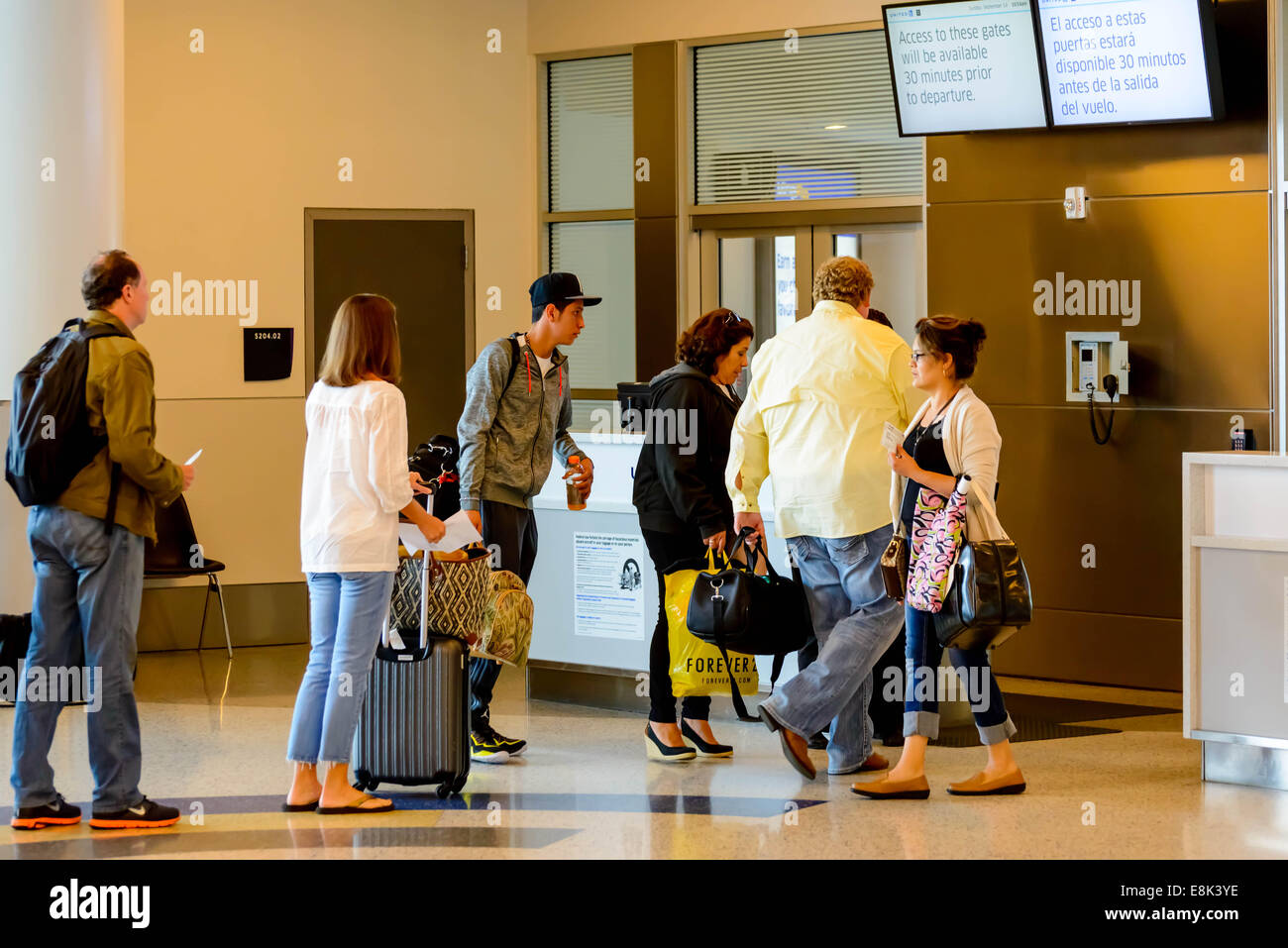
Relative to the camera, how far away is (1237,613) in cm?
521

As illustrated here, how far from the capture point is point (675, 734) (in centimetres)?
565

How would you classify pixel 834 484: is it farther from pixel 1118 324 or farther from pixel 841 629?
pixel 1118 324

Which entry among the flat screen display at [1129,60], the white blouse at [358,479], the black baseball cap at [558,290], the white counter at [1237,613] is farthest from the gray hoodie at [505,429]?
the flat screen display at [1129,60]

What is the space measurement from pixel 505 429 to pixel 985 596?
181 centimetres

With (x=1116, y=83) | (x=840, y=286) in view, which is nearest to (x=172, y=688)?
(x=840, y=286)

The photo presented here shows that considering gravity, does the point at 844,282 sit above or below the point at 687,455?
above

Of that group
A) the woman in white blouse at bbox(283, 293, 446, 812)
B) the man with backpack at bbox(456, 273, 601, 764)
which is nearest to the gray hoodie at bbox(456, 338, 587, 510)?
the man with backpack at bbox(456, 273, 601, 764)

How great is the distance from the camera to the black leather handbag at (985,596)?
4688mm

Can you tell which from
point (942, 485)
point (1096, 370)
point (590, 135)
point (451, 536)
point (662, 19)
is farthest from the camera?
point (590, 135)

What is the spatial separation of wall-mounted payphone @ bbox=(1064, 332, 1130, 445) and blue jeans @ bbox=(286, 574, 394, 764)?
389 cm

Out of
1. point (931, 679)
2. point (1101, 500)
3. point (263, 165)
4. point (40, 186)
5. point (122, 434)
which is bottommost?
point (931, 679)

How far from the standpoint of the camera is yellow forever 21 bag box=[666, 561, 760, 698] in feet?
18.0

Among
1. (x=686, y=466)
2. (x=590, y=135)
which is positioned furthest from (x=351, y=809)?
(x=590, y=135)
